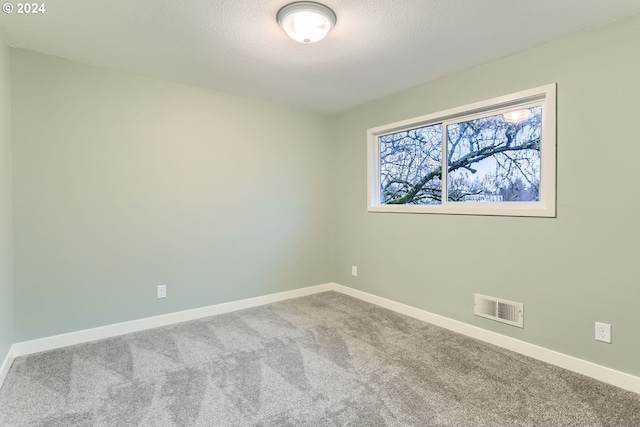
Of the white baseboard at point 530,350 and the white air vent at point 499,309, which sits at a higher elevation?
the white air vent at point 499,309

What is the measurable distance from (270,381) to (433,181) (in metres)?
2.34

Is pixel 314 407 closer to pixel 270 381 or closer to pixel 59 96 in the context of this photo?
pixel 270 381

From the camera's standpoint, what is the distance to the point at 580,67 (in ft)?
6.98

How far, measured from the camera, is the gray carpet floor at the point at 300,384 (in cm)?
168

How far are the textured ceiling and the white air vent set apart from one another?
6.41 ft

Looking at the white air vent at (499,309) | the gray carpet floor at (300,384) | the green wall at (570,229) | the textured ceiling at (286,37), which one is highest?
the textured ceiling at (286,37)

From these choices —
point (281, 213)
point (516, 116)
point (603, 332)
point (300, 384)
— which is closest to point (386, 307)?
point (281, 213)

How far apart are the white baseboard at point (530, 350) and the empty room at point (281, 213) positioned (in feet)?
0.04

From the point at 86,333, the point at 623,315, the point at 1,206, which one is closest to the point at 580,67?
the point at 623,315

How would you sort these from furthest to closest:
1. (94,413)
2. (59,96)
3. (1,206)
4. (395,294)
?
(395,294)
(59,96)
(1,206)
(94,413)

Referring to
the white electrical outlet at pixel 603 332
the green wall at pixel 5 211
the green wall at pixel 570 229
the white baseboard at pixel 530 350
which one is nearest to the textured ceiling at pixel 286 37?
the green wall at pixel 570 229

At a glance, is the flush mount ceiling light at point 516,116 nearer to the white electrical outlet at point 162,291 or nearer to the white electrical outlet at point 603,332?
the white electrical outlet at point 603,332

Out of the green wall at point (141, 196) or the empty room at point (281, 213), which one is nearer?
the empty room at point (281, 213)
